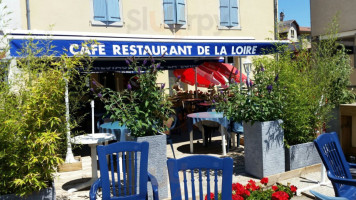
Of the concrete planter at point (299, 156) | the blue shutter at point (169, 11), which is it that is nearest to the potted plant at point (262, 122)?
the concrete planter at point (299, 156)

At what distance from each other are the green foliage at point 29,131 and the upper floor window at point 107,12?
330 inches

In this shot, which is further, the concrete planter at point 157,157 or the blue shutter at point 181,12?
the blue shutter at point 181,12

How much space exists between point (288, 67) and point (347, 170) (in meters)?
1.91

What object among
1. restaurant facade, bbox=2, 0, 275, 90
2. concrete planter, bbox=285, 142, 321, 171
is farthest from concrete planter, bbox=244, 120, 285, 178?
restaurant facade, bbox=2, 0, 275, 90

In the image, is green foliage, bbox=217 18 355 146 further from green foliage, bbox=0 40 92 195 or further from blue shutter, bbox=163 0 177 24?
blue shutter, bbox=163 0 177 24

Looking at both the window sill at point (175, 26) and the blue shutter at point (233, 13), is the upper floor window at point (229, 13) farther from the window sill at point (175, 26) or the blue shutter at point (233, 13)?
the window sill at point (175, 26)

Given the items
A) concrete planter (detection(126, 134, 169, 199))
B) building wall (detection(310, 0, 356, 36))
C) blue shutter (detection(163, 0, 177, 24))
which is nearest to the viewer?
concrete planter (detection(126, 134, 169, 199))

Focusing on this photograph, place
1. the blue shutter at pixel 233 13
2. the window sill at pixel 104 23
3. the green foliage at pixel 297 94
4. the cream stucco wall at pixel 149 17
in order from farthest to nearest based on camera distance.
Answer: the blue shutter at pixel 233 13 → the window sill at pixel 104 23 → the cream stucco wall at pixel 149 17 → the green foliage at pixel 297 94

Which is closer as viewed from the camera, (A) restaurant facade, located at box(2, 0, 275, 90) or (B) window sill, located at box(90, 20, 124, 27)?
(A) restaurant facade, located at box(2, 0, 275, 90)

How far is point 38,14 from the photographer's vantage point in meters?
9.62

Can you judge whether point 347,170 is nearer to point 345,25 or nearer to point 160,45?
point 160,45

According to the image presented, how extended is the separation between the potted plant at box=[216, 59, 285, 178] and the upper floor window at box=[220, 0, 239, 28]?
860 centimetres

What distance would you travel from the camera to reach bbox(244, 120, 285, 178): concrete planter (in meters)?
4.46

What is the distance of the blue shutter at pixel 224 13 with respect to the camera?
1302 centimetres
